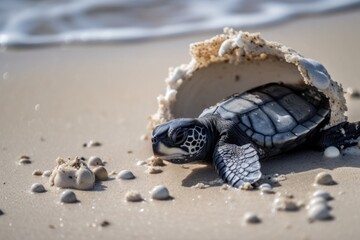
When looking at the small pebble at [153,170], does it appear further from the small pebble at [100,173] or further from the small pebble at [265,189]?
the small pebble at [265,189]

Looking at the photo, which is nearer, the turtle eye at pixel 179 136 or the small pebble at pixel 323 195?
the small pebble at pixel 323 195

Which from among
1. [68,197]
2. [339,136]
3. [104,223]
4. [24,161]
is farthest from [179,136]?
[24,161]

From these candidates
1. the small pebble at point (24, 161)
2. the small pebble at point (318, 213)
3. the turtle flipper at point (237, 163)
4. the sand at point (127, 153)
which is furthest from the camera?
the small pebble at point (24, 161)

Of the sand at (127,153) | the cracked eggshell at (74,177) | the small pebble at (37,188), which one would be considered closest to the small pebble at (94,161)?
the sand at (127,153)

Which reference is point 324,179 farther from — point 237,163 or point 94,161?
point 94,161

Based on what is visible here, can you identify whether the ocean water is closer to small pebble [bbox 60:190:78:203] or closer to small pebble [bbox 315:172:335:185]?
small pebble [bbox 60:190:78:203]

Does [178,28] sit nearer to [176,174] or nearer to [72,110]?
[72,110]

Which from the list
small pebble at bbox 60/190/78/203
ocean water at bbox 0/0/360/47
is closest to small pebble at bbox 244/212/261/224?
small pebble at bbox 60/190/78/203
